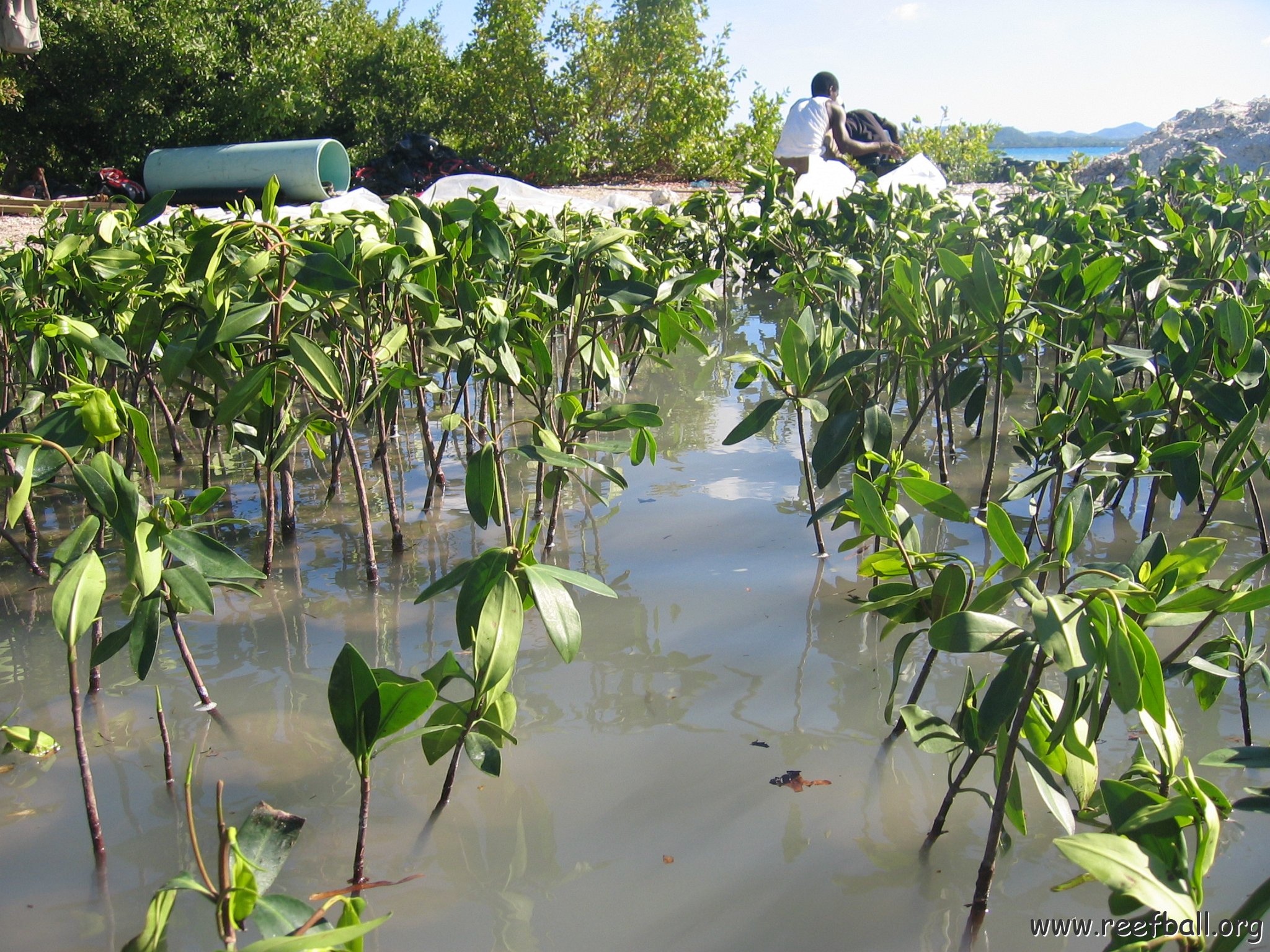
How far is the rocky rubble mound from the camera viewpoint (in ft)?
33.3

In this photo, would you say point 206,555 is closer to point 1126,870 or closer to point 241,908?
point 241,908

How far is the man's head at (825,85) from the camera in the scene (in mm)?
8008

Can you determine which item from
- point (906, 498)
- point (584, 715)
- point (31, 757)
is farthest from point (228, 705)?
point (906, 498)

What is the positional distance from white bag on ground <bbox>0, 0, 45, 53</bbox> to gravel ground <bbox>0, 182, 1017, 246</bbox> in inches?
39.7

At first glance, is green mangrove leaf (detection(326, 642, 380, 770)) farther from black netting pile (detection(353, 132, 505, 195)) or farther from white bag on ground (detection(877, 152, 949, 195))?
black netting pile (detection(353, 132, 505, 195))

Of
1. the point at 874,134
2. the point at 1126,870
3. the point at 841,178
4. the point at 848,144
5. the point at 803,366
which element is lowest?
the point at 1126,870

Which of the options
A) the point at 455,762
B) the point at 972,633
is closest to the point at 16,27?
the point at 455,762

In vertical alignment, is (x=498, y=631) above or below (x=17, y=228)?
below

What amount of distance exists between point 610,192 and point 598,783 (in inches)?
427

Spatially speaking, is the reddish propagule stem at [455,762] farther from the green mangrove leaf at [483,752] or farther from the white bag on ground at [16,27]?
the white bag on ground at [16,27]

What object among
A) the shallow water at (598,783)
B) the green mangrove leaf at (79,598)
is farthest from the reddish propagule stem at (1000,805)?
the green mangrove leaf at (79,598)

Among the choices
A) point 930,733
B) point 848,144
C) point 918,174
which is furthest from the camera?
point 848,144

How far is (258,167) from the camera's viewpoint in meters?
10.3

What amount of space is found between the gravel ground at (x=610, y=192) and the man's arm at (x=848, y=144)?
0.71 meters
